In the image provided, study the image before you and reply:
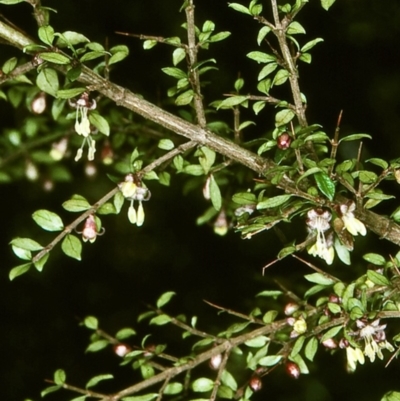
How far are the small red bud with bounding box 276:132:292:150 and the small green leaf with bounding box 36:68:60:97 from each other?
39cm

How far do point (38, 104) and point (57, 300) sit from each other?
1.17 meters

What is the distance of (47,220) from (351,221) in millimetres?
502

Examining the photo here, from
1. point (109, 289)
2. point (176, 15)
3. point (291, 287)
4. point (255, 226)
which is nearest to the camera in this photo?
point (255, 226)

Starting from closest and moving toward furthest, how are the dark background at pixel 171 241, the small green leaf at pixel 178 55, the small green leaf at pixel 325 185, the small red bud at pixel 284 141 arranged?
the small green leaf at pixel 325 185
the small red bud at pixel 284 141
the small green leaf at pixel 178 55
the dark background at pixel 171 241

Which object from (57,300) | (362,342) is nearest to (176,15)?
(57,300)

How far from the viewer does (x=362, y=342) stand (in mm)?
1096

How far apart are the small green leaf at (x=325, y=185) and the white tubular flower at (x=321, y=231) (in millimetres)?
79

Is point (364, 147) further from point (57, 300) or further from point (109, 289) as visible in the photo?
point (57, 300)

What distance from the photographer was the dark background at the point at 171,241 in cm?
207

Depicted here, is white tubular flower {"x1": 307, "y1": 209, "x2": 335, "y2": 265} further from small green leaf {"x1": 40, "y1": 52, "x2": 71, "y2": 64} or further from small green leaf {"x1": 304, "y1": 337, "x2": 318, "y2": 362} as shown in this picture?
small green leaf {"x1": 40, "y1": 52, "x2": 71, "y2": 64}

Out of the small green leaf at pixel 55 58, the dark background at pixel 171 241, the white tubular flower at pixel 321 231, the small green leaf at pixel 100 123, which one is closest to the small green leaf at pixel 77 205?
the small green leaf at pixel 100 123

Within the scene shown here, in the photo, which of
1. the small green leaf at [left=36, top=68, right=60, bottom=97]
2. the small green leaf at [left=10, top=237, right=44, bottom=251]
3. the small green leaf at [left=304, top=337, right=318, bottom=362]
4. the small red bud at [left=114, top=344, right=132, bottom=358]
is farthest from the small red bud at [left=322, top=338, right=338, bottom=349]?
the small green leaf at [left=36, top=68, right=60, bottom=97]


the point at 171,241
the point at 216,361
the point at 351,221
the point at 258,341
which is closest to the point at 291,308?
the point at 258,341

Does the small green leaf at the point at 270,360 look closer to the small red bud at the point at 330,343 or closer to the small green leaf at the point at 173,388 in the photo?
the small red bud at the point at 330,343
